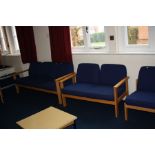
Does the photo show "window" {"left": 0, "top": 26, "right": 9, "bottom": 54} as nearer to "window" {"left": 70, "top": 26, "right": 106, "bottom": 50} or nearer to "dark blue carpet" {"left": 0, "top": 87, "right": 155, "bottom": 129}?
"dark blue carpet" {"left": 0, "top": 87, "right": 155, "bottom": 129}

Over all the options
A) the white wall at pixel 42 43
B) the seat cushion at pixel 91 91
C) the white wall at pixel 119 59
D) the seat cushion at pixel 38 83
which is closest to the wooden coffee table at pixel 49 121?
the seat cushion at pixel 91 91

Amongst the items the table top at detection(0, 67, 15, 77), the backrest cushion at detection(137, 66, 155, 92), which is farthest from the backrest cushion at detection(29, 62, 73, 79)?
the backrest cushion at detection(137, 66, 155, 92)

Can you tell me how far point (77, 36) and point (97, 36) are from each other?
19.3 inches

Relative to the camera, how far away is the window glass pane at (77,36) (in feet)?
14.0

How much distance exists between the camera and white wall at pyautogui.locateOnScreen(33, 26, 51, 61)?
4.63 m

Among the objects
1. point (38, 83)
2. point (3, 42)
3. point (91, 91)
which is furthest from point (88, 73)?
point (3, 42)

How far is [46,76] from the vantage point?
183 inches

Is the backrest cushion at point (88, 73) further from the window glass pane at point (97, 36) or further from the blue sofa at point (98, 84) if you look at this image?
the window glass pane at point (97, 36)

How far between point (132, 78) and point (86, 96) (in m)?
0.91

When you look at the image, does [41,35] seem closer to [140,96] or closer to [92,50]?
[92,50]

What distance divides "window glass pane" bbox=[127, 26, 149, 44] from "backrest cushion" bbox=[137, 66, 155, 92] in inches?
23.1

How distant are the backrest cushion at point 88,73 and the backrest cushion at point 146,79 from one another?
0.86m
